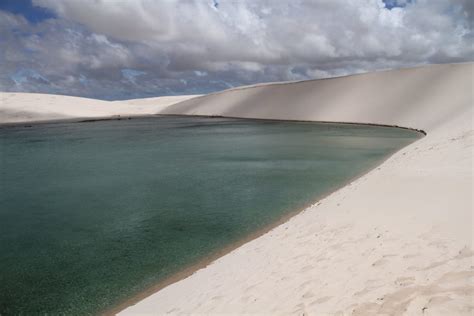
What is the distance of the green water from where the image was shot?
6.85m

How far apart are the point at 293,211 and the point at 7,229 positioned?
7704 mm

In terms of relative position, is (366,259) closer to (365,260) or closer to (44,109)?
(365,260)

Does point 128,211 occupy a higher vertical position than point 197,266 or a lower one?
higher

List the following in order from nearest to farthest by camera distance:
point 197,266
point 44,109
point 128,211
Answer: point 197,266
point 128,211
point 44,109

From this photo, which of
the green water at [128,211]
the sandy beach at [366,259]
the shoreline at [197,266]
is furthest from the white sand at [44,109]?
the sandy beach at [366,259]

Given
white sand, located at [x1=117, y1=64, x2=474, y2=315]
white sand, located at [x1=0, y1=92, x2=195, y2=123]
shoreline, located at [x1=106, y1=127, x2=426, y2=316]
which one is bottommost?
shoreline, located at [x1=106, y1=127, x2=426, y2=316]

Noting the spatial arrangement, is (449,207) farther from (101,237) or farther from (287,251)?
(101,237)

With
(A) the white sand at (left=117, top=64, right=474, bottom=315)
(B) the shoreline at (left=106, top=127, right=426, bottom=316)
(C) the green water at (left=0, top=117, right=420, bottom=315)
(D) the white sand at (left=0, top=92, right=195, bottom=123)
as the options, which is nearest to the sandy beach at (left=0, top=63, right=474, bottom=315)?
(A) the white sand at (left=117, top=64, right=474, bottom=315)

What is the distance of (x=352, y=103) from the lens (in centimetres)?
5959

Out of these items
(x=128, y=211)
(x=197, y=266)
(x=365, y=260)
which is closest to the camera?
(x=365, y=260)

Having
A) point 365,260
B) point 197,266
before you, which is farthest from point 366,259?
point 197,266

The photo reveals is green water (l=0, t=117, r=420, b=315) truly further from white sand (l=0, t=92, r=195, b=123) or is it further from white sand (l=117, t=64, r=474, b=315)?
white sand (l=0, t=92, r=195, b=123)

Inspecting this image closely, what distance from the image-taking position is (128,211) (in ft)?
35.9

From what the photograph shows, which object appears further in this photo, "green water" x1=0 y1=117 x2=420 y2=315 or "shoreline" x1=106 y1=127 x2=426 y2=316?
"green water" x1=0 y1=117 x2=420 y2=315
